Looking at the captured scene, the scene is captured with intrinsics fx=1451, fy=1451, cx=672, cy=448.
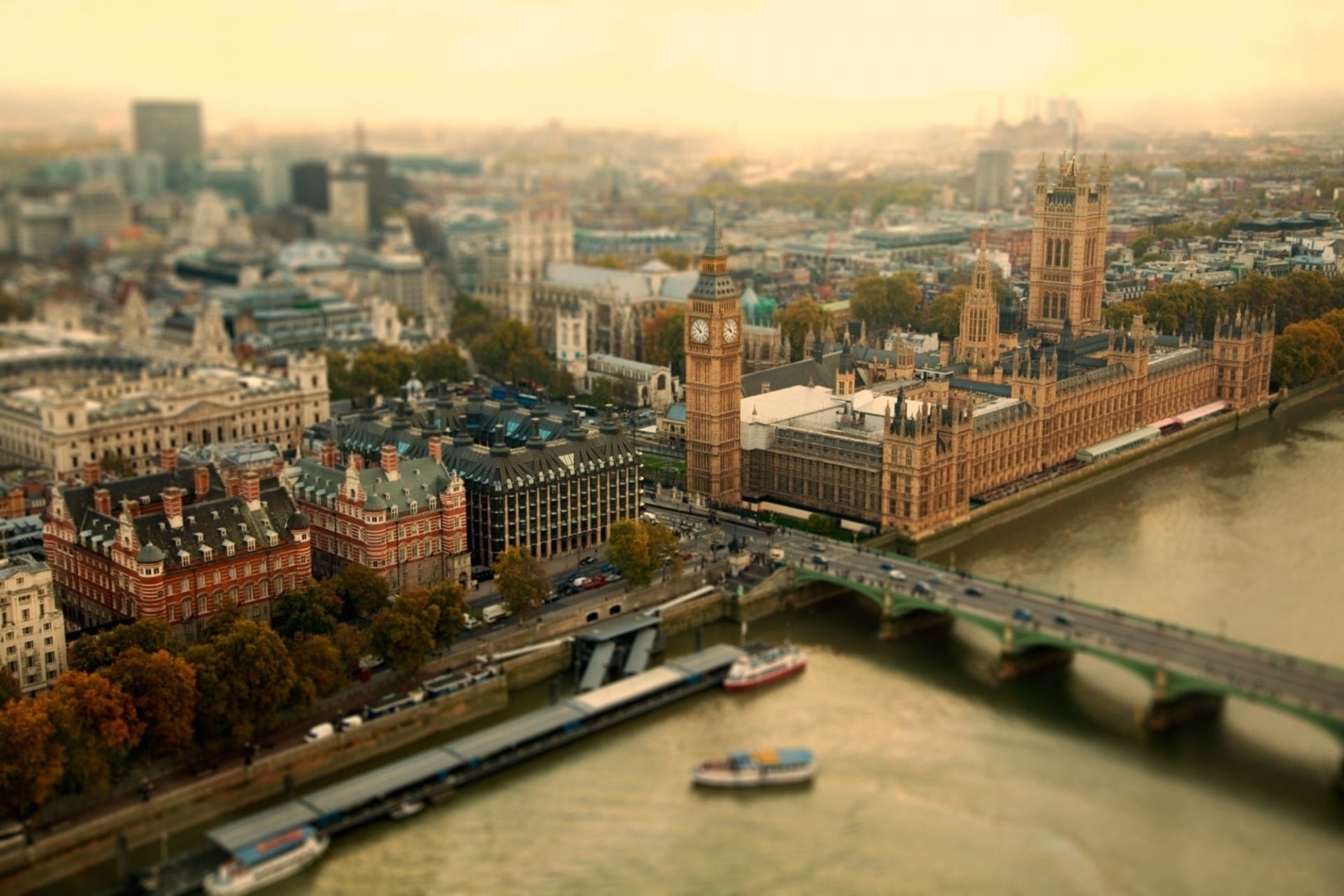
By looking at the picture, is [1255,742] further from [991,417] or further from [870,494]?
[991,417]

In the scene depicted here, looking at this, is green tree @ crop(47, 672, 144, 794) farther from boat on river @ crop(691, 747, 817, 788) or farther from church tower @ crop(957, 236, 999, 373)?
church tower @ crop(957, 236, 999, 373)

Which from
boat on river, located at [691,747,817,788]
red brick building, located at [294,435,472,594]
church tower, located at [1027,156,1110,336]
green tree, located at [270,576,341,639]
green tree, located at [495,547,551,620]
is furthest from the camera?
church tower, located at [1027,156,1110,336]

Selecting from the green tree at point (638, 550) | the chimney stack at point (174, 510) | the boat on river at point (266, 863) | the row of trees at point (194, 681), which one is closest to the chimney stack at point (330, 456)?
the chimney stack at point (174, 510)

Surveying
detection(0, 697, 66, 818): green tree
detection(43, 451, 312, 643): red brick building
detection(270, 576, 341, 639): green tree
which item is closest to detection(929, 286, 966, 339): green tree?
detection(43, 451, 312, 643): red brick building

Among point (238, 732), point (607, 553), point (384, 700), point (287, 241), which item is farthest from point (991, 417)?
point (287, 241)

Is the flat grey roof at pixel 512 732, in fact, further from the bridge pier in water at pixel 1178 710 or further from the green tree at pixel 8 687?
the bridge pier in water at pixel 1178 710

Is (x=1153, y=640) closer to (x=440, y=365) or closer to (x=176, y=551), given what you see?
(x=176, y=551)

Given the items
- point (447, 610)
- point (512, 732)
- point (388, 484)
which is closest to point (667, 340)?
point (388, 484)
